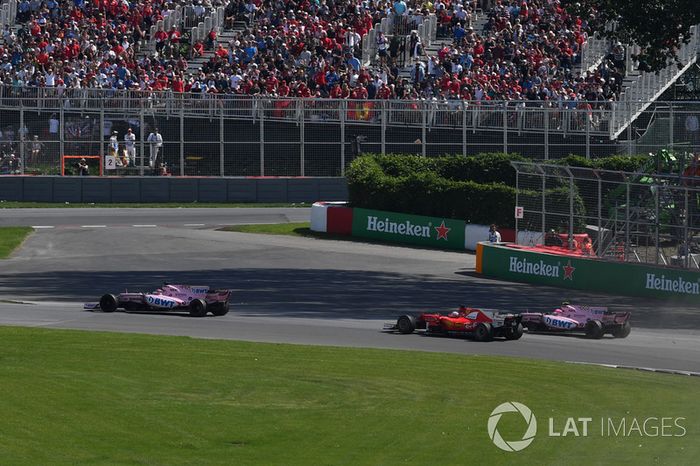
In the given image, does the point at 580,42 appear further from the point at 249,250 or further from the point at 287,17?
the point at 249,250

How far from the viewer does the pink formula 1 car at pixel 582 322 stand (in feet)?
70.6

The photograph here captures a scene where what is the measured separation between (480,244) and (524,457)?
19.2 metres

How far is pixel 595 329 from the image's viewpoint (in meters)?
21.5

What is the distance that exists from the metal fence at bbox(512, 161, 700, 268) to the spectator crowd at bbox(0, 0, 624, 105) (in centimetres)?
1607

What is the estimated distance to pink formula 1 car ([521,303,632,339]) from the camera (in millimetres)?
21516

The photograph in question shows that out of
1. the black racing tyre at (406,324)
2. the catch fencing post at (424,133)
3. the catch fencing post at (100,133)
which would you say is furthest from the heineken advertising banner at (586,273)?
the catch fencing post at (100,133)

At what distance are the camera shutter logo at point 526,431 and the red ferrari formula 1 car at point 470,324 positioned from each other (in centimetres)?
589

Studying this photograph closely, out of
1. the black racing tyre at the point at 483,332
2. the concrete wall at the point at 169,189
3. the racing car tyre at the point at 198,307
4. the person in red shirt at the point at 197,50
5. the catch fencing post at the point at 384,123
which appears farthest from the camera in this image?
the person in red shirt at the point at 197,50

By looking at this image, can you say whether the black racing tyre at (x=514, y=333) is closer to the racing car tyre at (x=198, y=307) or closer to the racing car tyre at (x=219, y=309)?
the racing car tyre at (x=219, y=309)

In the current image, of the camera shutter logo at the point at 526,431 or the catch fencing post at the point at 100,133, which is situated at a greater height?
the catch fencing post at the point at 100,133

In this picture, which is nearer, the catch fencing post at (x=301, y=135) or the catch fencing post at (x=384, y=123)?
the catch fencing post at (x=384, y=123)

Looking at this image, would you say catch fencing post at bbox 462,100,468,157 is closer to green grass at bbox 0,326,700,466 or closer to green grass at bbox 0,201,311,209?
green grass at bbox 0,201,311,209

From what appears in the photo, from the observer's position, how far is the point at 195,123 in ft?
149

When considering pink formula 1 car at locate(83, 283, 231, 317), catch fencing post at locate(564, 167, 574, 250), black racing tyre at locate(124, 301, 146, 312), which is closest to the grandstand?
catch fencing post at locate(564, 167, 574, 250)
